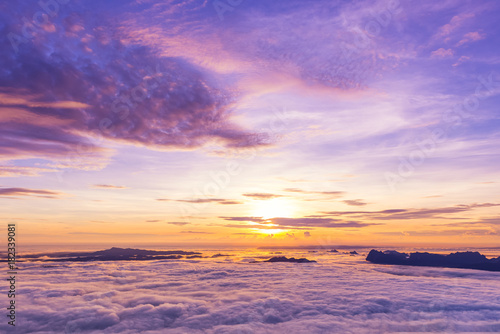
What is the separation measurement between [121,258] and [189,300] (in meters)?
41.3

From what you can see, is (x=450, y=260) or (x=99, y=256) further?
(x=99, y=256)

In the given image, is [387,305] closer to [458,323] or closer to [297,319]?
[458,323]

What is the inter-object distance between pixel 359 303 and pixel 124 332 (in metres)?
16.4

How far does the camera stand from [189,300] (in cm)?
2147

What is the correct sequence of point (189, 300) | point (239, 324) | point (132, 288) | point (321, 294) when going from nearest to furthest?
1. point (239, 324)
2. point (189, 300)
3. point (321, 294)
4. point (132, 288)

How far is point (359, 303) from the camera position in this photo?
20.6 meters

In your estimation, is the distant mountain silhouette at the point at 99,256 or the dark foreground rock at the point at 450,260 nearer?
the dark foreground rock at the point at 450,260

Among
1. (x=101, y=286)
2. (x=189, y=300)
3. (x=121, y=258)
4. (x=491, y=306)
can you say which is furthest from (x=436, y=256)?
(x=121, y=258)

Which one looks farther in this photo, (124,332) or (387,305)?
(387,305)

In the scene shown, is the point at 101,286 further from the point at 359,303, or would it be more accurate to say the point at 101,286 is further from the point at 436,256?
the point at 436,256

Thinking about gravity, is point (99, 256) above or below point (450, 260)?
below

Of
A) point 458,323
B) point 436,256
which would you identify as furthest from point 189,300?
point 436,256

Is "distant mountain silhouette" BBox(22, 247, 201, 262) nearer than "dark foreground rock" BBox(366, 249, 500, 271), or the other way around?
"dark foreground rock" BBox(366, 249, 500, 271)

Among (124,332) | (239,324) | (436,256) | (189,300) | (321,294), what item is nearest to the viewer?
(124,332)
